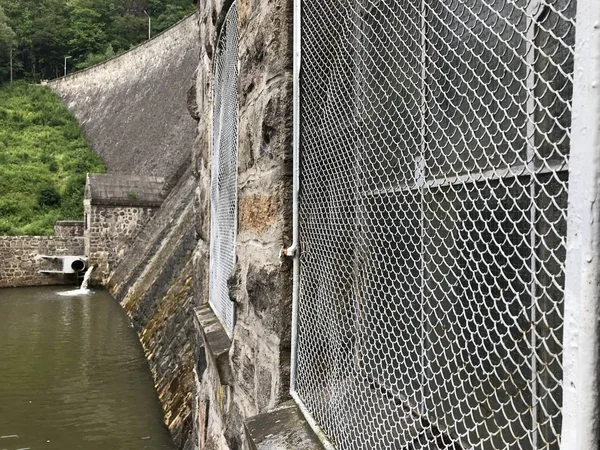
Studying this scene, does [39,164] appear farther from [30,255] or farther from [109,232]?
[109,232]

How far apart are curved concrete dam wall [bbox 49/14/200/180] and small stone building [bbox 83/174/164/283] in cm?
115

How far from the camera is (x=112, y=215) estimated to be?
55.6 feet

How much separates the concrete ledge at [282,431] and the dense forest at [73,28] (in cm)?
4309

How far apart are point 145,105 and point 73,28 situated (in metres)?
24.6

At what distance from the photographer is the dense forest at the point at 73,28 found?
42844 millimetres

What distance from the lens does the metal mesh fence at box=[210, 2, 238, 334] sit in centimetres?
288

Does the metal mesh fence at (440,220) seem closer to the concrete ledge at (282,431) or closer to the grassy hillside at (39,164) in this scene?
the concrete ledge at (282,431)

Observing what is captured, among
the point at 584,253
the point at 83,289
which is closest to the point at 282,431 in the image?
the point at 584,253

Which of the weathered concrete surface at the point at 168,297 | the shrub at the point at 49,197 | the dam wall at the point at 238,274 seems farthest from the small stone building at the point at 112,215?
the dam wall at the point at 238,274

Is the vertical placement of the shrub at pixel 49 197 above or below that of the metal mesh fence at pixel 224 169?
below

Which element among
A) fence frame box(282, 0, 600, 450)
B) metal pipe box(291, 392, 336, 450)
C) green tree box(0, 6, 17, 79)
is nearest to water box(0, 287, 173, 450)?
metal pipe box(291, 392, 336, 450)

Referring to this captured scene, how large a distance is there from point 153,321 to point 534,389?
8.63m

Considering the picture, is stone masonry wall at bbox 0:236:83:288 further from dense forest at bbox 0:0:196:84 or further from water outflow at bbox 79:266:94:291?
dense forest at bbox 0:0:196:84

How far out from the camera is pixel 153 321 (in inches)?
354
